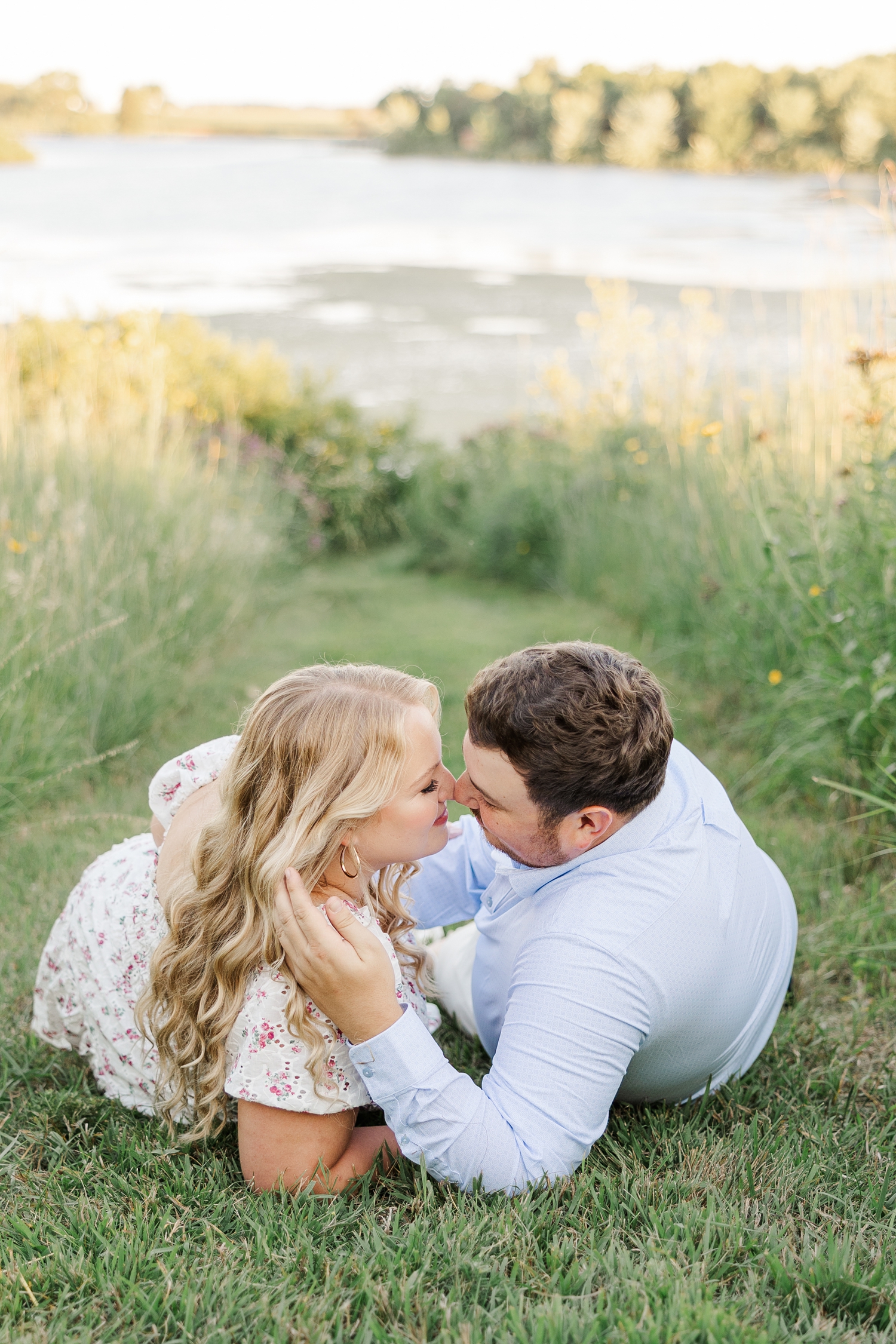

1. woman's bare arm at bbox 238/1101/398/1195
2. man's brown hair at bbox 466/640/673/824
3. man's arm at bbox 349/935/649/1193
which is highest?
man's brown hair at bbox 466/640/673/824

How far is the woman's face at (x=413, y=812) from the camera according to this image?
192 cm

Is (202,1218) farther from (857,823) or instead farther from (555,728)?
(857,823)

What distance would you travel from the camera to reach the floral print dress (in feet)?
6.16

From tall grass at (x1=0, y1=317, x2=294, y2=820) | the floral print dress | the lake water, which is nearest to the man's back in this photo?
the floral print dress

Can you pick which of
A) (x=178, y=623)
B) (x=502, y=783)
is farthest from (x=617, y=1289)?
(x=178, y=623)

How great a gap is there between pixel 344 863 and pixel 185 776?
20.6 inches

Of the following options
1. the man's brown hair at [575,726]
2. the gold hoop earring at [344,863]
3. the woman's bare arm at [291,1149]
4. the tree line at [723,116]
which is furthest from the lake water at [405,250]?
the woman's bare arm at [291,1149]

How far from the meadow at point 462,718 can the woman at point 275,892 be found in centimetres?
13

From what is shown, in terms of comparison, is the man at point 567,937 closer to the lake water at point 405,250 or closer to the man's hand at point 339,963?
the man's hand at point 339,963

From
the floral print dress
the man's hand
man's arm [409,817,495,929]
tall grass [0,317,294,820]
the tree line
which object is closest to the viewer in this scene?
the man's hand

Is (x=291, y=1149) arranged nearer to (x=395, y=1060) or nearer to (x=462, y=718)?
(x=395, y=1060)

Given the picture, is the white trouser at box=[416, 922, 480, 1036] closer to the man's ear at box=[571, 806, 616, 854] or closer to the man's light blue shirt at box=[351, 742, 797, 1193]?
the man's light blue shirt at box=[351, 742, 797, 1193]

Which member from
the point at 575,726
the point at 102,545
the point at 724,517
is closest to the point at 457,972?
the point at 575,726

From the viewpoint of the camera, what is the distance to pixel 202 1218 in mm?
1853
